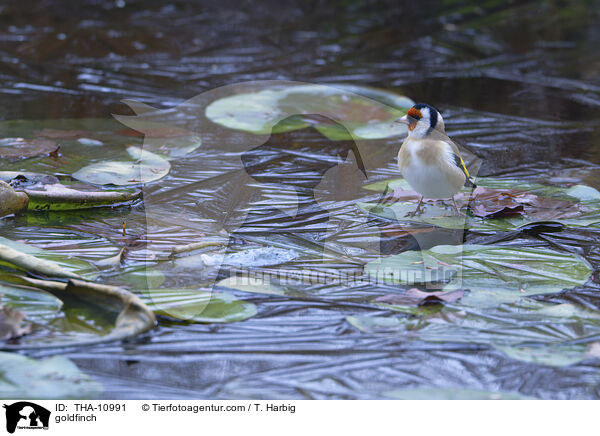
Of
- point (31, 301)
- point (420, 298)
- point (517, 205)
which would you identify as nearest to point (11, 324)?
point (31, 301)

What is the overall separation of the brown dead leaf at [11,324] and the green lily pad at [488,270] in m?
1.24

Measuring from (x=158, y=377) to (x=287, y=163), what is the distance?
75.3 inches

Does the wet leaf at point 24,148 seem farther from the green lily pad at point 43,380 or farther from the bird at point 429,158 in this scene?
the bird at point 429,158

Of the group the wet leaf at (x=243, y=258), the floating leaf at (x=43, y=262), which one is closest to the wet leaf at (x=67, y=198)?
the floating leaf at (x=43, y=262)

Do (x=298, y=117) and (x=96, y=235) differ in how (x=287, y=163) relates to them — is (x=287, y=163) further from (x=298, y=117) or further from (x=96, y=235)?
(x=96, y=235)

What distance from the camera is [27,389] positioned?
1881 millimetres

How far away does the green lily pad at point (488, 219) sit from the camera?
9.78ft

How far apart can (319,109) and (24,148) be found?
1.86 meters

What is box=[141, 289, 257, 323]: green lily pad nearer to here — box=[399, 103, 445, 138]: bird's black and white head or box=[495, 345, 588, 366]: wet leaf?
box=[495, 345, 588, 366]: wet leaf

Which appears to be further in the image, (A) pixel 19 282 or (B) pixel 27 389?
(A) pixel 19 282

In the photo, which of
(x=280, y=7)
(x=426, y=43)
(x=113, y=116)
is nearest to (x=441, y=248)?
(x=113, y=116)

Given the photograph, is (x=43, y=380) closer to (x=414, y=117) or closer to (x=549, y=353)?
(x=549, y=353)

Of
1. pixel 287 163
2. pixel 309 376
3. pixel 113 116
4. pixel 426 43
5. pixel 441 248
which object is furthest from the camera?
pixel 426 43

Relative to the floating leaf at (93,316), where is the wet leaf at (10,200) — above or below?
above
